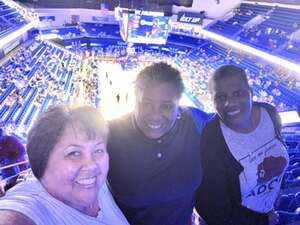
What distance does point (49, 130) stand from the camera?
1202 mm

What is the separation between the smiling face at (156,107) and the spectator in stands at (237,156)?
1.07 ft

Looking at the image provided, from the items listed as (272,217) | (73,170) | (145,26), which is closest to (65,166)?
(73,170)

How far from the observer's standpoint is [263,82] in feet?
50.6

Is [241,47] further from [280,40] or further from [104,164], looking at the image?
[104,164]

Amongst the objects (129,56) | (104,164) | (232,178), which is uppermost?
(104,164)

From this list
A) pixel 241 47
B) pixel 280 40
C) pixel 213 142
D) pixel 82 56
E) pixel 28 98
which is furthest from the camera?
pixel 82 56

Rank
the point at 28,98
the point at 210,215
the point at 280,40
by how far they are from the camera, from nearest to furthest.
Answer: the point at 210,215
the point at 28,98
the point at 280,40

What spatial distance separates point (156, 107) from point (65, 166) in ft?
2.12

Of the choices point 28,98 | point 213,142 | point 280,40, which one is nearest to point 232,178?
point 213,142

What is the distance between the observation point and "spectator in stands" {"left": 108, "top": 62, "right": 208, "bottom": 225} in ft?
5.56

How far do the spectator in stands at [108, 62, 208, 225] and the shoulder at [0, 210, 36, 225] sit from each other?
0.74 metres

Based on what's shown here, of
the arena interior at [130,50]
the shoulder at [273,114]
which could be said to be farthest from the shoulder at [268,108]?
the arena interior at [130,50]

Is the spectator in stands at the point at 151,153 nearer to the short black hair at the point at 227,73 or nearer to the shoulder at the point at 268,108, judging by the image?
the short black hair at the point at 227,73

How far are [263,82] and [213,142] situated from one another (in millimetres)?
14558
